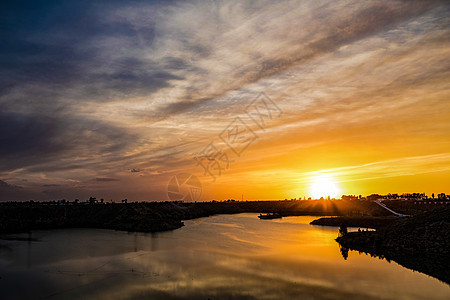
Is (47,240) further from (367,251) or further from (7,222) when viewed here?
(367,251)

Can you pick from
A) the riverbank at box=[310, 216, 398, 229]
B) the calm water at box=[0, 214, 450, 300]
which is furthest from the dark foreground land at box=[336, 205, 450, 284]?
the riverbank at box=[310, 216, 398, 229]

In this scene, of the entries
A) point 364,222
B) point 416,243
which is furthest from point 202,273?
point 364,222

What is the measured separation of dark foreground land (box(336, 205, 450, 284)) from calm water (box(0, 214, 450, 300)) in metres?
2.93

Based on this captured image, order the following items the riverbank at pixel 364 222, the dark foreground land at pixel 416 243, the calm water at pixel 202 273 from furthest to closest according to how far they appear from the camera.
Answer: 1. the riverbank at pixel 364 222
2. the dark foreground land at pixel 416 243
3. the calm water at pixel 202 273

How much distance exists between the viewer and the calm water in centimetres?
2608

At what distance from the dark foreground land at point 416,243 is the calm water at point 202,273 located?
2.93 metres

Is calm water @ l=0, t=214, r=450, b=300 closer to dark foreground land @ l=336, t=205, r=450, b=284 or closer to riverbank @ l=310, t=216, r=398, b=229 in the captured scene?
dark foreground land @ l=336, t=205, r=450, b=284

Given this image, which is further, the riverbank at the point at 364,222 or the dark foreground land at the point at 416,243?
the riverbank at the point at 364,222

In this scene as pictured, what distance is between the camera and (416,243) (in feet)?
139

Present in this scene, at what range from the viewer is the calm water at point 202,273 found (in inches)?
1027

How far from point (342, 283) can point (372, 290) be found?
282 centimetres

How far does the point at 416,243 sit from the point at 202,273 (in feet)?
103

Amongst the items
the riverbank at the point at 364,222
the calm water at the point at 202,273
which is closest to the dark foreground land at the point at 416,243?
the calm water at the point at 202,273

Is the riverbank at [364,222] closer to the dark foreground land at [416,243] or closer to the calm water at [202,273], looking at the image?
the dark foreground land at [416,243]
